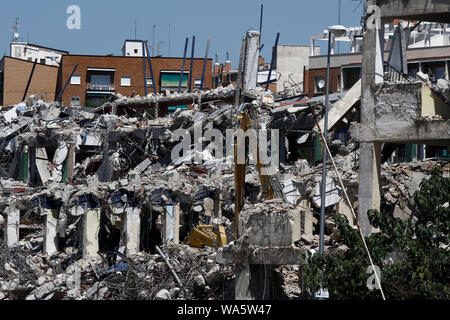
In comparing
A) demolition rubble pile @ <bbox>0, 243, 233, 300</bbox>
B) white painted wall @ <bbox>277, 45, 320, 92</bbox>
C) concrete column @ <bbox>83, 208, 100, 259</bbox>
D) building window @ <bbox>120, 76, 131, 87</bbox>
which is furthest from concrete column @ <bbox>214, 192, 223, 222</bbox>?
building window @ <bbox>120, 76, 131, 87</bbox>

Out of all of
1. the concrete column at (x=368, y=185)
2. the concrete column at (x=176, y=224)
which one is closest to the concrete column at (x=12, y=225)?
the concrete column at (x=176, y=224)

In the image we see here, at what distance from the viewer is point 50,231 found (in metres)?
36.7

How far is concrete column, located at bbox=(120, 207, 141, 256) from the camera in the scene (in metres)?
33.8

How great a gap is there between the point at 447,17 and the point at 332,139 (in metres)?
14.4

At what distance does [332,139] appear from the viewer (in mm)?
40344

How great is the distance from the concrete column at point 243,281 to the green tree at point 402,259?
Answer: 405 cm

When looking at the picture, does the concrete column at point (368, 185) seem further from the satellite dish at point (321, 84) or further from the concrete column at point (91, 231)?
the satellite dish at point (321, 84)

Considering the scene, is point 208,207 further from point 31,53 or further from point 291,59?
point 31,53

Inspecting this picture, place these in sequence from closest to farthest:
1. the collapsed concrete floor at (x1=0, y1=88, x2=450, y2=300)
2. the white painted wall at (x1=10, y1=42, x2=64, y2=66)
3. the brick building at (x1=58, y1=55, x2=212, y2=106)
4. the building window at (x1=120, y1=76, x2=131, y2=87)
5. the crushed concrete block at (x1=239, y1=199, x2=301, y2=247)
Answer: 1. the crushed concrete block at (x1=239, y1=199, x2=301, y2=247)
2. the collapsed concrete floor at (x1=0, y1=88, x2=450, y2=300)
3. the brick building at (x1=58, y1=55, x2=212, y2=106)
4. the building window at (x1=120, y1=76, x2=131, y2=87)
5. the white painted wall at (x1=10, y1=42, x2=64, y2=66)

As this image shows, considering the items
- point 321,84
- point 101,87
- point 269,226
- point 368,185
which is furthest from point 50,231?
point 101,87

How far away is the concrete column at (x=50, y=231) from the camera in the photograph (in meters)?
36.6

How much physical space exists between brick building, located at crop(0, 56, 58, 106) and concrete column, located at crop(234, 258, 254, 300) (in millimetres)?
55120

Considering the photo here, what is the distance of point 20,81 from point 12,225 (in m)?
42.5

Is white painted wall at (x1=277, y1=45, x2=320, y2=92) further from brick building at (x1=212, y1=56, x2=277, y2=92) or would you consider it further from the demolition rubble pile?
the demolition rubble pile
